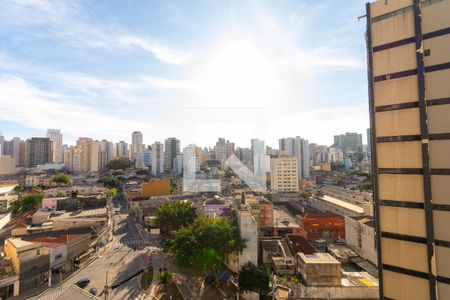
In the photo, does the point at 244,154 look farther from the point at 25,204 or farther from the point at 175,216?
the point at 25,204

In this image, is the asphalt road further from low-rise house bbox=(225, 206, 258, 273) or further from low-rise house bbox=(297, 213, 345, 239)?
low-rise house bbox=(297, 213, 345, 239)

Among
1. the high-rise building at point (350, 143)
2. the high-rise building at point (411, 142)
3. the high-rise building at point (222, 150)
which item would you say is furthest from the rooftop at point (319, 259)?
the high-rise building at point (350, 143)

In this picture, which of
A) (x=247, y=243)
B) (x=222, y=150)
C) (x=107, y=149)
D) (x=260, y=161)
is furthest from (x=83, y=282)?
(x=107, y=149)

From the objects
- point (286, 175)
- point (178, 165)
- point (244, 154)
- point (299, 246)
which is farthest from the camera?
point (244, 154)

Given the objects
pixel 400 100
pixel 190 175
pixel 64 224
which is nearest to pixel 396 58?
pixel 400 100

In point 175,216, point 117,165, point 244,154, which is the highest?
point 244,154

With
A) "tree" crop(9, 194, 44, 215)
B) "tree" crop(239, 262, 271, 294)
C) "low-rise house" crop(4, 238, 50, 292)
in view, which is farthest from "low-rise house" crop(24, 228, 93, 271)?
"tree" crop(9, 194, 44, 215)
